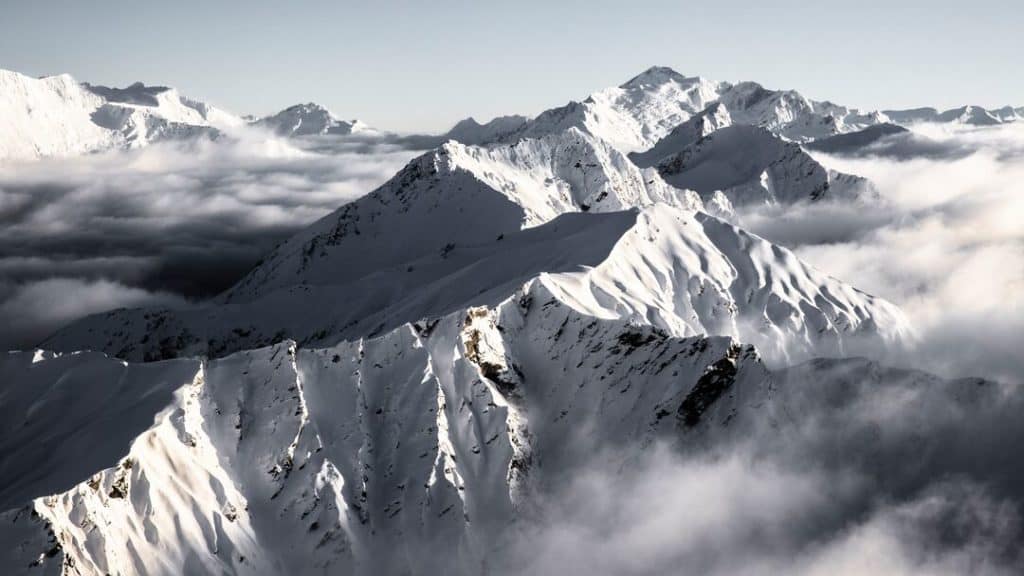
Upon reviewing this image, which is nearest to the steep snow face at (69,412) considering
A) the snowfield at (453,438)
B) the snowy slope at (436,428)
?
the snowfield at (453,438)

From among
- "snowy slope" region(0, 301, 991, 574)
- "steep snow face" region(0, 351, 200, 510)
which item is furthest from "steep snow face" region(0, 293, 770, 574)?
"steep snow face" region(0, 351, 200, 510)

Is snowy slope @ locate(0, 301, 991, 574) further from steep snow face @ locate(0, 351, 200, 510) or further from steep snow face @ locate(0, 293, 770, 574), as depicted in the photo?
steep snow face @ locate(0, 351, 200, 510)

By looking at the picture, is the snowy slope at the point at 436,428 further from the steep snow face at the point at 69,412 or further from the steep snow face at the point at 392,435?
the steep snow face at the point at 69,412

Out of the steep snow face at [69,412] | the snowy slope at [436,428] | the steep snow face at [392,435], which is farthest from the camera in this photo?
Result: the snowy slope at [436,428]

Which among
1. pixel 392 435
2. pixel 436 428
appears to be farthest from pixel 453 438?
pixel 392 435

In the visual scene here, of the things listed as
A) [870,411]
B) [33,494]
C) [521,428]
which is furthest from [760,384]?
[33,494]

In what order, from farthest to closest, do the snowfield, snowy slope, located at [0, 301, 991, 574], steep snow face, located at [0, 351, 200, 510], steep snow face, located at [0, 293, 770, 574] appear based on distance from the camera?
snowy slope, located at [0, 301, 991, 574] → the snowfield → steep snow face, located at [0, 293, 770, 574] → steep snow face, located at [0, 351, 200, 510]

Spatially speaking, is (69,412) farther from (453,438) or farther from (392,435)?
(453,438)

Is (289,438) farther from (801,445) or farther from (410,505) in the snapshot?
(801,445)
